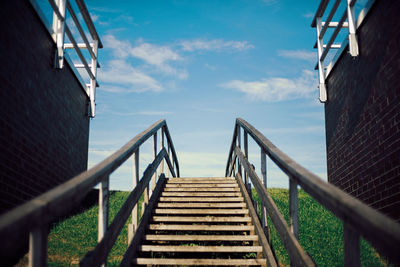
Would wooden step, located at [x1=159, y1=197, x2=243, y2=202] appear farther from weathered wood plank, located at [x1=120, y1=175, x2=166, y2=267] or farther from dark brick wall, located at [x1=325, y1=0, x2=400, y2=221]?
dark brick wall, located at [x1=325, y1=0, x2=400, y2=221]

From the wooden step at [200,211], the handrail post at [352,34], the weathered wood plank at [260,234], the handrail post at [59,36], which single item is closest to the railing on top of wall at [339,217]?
the weathered wood plank at [260,234]

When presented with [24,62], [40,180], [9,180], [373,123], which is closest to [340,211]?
[373,123]

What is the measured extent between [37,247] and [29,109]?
4.26 m

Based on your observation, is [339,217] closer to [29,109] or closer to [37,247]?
[37,247]

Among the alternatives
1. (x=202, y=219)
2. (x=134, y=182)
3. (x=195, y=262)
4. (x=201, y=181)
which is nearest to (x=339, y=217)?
(x=195, y=262)

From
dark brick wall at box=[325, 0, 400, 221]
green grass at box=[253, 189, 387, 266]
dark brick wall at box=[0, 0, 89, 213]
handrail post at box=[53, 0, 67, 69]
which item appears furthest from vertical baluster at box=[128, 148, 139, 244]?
handrail post at box=[53, 0, 67, 69]

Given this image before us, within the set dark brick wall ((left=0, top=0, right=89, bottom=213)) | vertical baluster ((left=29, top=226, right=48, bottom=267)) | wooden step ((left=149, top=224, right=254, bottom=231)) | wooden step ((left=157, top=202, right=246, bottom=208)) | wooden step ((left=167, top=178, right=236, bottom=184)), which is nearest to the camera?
vertical baluster ((left=29, top=226, right=48, bottom=267))

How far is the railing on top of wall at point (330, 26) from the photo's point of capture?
20.2 ft

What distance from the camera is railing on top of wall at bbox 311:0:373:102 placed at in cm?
615

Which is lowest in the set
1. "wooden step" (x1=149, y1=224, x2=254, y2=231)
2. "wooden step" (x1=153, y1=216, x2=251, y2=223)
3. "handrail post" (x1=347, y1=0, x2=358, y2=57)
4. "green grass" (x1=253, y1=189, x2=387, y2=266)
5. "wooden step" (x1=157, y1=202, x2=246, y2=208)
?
"green grass" (x1=253, y1=189, x2=387, y2=266)

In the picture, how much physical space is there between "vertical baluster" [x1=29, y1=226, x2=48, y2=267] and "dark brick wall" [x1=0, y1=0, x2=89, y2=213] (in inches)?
123

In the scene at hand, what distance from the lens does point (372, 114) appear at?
5.43 meters

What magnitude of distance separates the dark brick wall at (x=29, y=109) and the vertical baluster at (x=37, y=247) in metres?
3.13

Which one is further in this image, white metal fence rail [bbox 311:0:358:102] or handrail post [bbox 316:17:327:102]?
handrail post [bbox 316:17:327:102]
